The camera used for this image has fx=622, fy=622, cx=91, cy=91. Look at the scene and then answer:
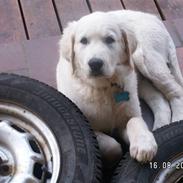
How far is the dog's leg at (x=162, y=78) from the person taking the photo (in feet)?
11.4

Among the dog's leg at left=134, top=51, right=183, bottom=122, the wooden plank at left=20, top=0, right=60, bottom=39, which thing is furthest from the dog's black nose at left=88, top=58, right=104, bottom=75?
the wooden plank at left=20, top=0, right=60, bottom=39

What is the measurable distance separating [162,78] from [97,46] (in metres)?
0.74

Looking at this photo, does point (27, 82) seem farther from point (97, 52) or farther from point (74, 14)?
point (74, 14)

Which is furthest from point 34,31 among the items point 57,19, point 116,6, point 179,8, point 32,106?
point 32,106

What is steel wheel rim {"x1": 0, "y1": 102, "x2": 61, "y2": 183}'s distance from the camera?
2.76 metres

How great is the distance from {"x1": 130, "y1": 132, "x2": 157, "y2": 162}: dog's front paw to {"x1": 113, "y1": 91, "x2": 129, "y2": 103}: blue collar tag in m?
0.31

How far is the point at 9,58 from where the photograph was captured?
389 centimetres

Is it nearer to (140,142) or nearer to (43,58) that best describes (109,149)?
(140,142)

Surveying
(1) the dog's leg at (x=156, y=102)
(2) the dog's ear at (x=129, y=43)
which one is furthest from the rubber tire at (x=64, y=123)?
(1) the dog's leg at (x=156, y=102)

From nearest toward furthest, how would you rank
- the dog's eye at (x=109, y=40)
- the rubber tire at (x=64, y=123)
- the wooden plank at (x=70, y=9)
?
1. the rubber tire at (x=64, y=123)
2. the dog's eye at (x=109, y=40)
3. the wooden plank at (x=70, y=9)

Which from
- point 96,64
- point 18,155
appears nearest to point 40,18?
point 96,64

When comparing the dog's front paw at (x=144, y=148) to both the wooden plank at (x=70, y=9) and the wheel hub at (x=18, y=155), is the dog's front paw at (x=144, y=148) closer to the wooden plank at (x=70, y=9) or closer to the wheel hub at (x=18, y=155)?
the wheel hub at (x=18, y=155)

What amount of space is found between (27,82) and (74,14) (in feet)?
4.53

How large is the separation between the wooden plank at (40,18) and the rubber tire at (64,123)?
1.12 m
